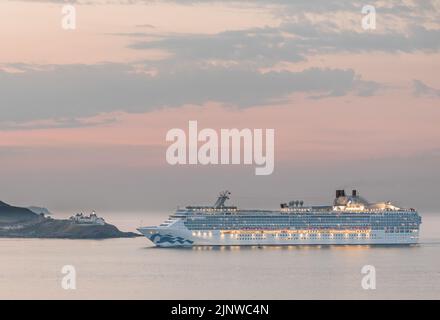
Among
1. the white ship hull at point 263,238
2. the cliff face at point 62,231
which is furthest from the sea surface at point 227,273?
the cliff face at point 62,231

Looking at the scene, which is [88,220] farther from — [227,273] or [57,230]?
[227,273]

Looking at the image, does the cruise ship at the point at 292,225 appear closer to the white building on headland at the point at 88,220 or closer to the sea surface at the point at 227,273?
the sea surface at the point at 227,273

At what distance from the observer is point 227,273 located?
91688 millimetres

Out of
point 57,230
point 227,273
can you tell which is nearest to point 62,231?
point 57,230

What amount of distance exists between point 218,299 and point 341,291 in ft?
35.0

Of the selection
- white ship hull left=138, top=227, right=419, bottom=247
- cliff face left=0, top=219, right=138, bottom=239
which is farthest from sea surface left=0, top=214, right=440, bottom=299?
cliff face left=0, top=219, right=138, bottom=239

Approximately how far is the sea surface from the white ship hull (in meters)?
1.22

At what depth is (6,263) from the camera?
361 feet

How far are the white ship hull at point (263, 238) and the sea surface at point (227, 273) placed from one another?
1.22m

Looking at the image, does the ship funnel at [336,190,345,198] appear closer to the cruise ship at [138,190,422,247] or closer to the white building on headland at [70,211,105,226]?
the cruise ship at [138,190,422,247]

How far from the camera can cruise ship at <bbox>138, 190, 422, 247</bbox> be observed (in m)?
119

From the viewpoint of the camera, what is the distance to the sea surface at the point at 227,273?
261 ft
